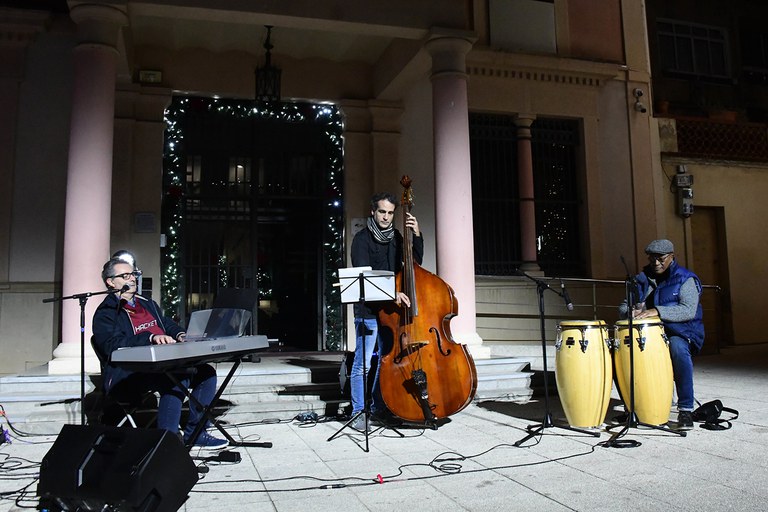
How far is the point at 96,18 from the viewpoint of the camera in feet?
20.4

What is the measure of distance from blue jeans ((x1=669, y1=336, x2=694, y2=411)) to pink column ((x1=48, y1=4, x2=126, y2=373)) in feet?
17.0

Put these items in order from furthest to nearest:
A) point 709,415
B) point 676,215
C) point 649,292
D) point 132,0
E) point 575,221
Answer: point 676,215
point 575,221
point 132,0
point 649,292
point 709,415

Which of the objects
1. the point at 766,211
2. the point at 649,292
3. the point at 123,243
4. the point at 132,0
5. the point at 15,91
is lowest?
the point at 649,292

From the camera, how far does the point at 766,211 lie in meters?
11.4

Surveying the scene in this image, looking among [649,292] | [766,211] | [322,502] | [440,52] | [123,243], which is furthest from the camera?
[766,211]

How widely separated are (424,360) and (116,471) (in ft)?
7.93

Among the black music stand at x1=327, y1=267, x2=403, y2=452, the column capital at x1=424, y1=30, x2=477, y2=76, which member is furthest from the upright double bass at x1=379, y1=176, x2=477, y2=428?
the column capital at x1=424, y1=30, x2=477, y2=76

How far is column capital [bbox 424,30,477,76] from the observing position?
705 centimetres

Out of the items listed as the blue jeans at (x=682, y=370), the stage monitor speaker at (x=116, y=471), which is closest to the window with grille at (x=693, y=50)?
the blue jeans at (x=682, y=370)

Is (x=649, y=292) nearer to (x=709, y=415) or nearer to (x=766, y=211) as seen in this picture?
(x=709, y=415)

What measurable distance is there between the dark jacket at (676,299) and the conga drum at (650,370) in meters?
0.20

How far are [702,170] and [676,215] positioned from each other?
1.14 metres

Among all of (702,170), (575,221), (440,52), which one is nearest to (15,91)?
(440,52)

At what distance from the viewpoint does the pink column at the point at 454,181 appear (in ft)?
22.5
